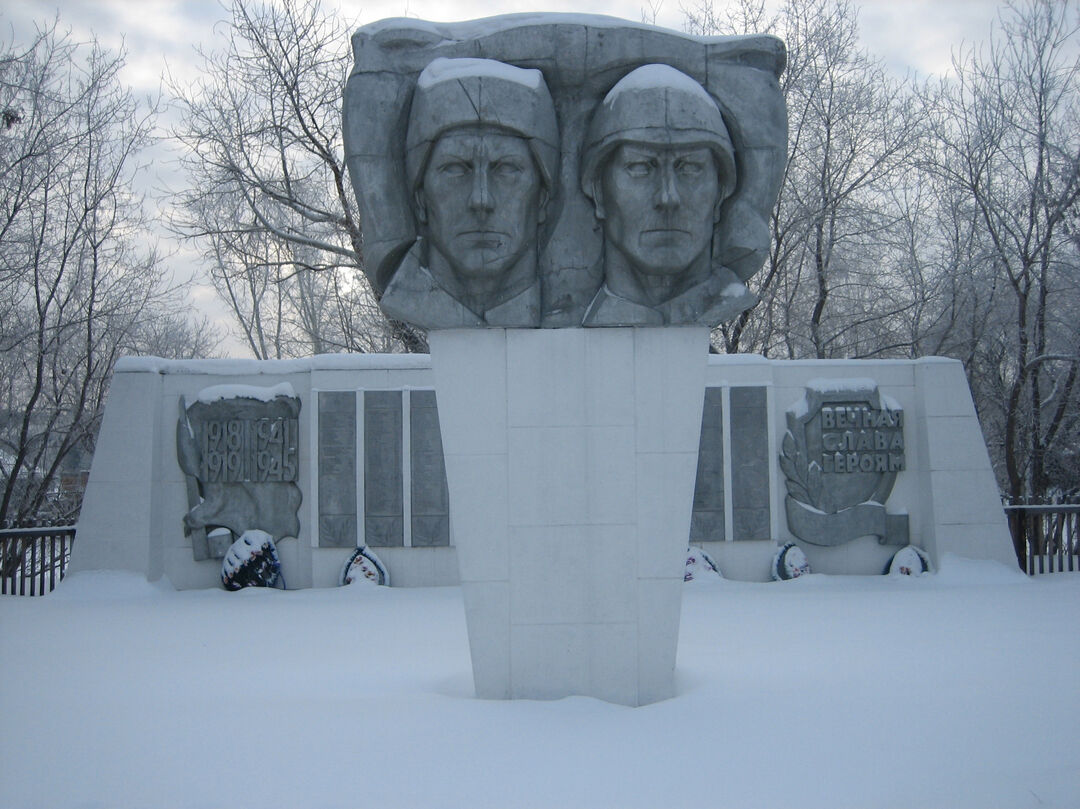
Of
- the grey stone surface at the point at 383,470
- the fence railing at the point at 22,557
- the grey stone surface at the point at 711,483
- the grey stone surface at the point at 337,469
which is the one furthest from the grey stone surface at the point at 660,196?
the fence railing at the point at 22,557

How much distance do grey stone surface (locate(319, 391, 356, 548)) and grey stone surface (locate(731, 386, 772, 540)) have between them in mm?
4603

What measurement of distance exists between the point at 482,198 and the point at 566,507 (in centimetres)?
174

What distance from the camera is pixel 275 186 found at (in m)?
19.0

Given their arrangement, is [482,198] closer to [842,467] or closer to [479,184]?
[479,184]

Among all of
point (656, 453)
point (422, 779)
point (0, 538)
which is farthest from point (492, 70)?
point (0, 538)

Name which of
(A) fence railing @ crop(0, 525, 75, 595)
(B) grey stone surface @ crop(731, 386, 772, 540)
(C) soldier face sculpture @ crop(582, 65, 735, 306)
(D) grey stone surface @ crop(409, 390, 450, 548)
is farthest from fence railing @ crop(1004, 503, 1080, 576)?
(A) fence railing @ crop(0, 525, 75, 595)

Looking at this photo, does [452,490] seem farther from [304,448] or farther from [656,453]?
[304,448]

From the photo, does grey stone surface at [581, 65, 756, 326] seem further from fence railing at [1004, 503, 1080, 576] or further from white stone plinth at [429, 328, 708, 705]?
fence railing at [1004, 503, 1080, 576]

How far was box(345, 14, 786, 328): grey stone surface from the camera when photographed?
499 centimetres

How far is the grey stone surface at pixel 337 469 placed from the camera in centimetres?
1080

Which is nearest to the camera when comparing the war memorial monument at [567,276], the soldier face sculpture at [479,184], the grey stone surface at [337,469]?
the soldier face sculpture at [479,184]

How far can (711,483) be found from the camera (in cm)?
1093

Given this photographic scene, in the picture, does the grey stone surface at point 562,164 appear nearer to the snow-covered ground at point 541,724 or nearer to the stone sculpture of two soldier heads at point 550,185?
the stone sculpture of two soldier heads at point 550,185

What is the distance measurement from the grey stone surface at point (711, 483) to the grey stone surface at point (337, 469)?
413cm
